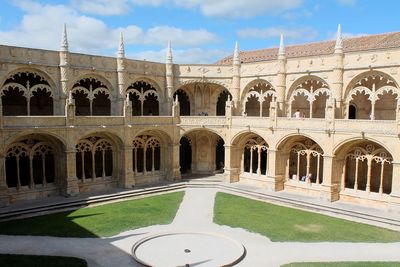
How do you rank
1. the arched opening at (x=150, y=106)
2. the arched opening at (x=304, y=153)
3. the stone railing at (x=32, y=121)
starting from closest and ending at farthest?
the stone railing at (x=32, y=121) < the arched opening at (x=304, y=153) < the arched opening at (x=150, y=106)

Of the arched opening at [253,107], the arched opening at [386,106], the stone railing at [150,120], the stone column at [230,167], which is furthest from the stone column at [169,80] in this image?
the arched opening at [386,106]

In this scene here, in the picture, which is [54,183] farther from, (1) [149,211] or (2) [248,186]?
(2) [248,186]

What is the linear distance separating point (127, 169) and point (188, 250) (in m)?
13.3

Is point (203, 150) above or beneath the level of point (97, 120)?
beneath

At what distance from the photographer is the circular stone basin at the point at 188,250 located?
15680mm

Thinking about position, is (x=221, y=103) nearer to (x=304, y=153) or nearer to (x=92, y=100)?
(x=304, y=153)

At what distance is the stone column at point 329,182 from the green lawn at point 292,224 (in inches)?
109

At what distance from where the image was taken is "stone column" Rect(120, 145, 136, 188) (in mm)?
28628

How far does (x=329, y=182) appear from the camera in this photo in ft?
84.1

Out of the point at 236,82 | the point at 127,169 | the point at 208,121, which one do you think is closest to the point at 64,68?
the point at 127,169

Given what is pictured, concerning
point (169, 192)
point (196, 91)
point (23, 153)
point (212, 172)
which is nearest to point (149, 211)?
point (169, 192)

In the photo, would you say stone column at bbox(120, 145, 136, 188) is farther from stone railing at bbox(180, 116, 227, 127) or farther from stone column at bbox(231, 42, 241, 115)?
stone column at bbox(231, 42, 241, 115)

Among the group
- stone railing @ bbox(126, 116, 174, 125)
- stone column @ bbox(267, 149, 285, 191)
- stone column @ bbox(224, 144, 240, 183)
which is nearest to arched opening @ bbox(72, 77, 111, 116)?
stone railing @ bbox(126, 116, 174, 125)

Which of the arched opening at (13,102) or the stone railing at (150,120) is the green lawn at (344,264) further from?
the arched opening at (13,102)
